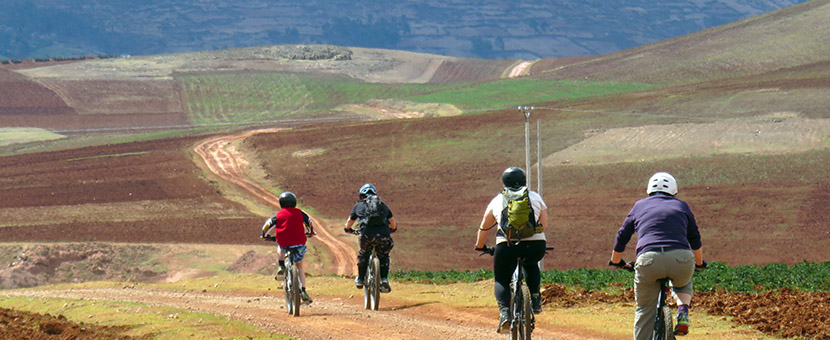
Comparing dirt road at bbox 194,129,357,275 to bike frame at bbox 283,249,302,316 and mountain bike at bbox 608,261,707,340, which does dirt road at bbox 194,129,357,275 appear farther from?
mountain bike at bbox 608,261,707,340

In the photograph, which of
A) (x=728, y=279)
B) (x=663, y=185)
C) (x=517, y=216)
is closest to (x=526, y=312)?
(x=517, y=216)

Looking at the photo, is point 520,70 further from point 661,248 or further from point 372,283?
point 661,248

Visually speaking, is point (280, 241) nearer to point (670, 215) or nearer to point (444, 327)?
point (444, 327)

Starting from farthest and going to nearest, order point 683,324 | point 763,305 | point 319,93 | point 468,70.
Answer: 1. point 468,70
2. point 319,93
3. point 763,305
4. point 683,324

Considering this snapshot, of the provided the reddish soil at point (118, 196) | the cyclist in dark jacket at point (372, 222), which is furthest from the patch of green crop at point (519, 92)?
the cyclist in dark jacket at point (372, 222)

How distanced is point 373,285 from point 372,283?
0.13 feet

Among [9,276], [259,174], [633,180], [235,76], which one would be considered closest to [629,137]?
[633,180]

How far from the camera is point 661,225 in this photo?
9.59 m

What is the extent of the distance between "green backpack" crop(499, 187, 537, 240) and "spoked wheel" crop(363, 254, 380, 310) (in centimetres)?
588

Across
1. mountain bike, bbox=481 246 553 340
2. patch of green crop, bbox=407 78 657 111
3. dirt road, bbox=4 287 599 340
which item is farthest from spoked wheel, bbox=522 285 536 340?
patch of green crop, bbox=407 78 657 111

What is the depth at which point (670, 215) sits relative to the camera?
9.59 m

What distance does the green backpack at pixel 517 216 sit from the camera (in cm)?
1096

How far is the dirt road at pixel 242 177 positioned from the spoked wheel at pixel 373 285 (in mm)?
18404

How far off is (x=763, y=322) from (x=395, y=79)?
12423 centimetres
